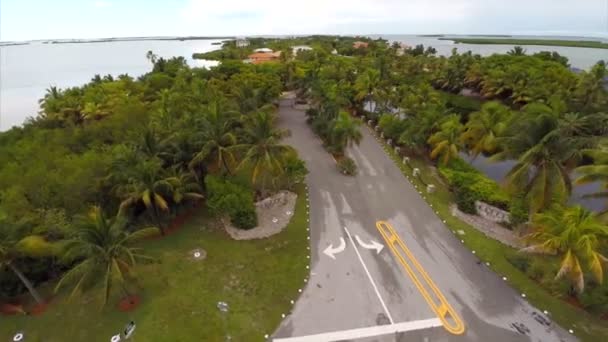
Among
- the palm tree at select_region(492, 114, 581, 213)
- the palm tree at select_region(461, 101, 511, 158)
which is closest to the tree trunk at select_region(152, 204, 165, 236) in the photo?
the palm tree at select_region(492, 114, 581, 213)

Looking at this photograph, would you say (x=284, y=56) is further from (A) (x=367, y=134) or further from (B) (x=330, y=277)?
(B) (x=330, y=277)

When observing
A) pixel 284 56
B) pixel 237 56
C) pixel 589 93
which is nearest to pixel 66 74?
pixel 237 56

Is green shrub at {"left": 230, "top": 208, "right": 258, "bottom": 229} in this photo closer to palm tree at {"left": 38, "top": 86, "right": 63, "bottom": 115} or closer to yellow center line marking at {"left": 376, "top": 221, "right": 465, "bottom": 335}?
yellow center line marking at {"left": 376, "top": 221, "right": 465, "bottom": 335}

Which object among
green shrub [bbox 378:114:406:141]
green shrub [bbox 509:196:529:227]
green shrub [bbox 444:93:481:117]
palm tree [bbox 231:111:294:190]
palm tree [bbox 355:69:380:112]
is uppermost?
palm tree [bbox 355:69:380:112]

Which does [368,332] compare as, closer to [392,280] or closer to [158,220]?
[392,280]

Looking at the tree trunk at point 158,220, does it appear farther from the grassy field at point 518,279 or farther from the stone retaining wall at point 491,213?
the stone retaining wall at point 491,213

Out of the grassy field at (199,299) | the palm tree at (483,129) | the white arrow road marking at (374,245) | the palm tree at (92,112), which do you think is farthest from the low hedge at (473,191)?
the palm tree at (92,112)

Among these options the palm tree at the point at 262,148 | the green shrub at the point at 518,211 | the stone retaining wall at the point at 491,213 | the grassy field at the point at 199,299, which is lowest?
the grassy field at the point at 199,299
